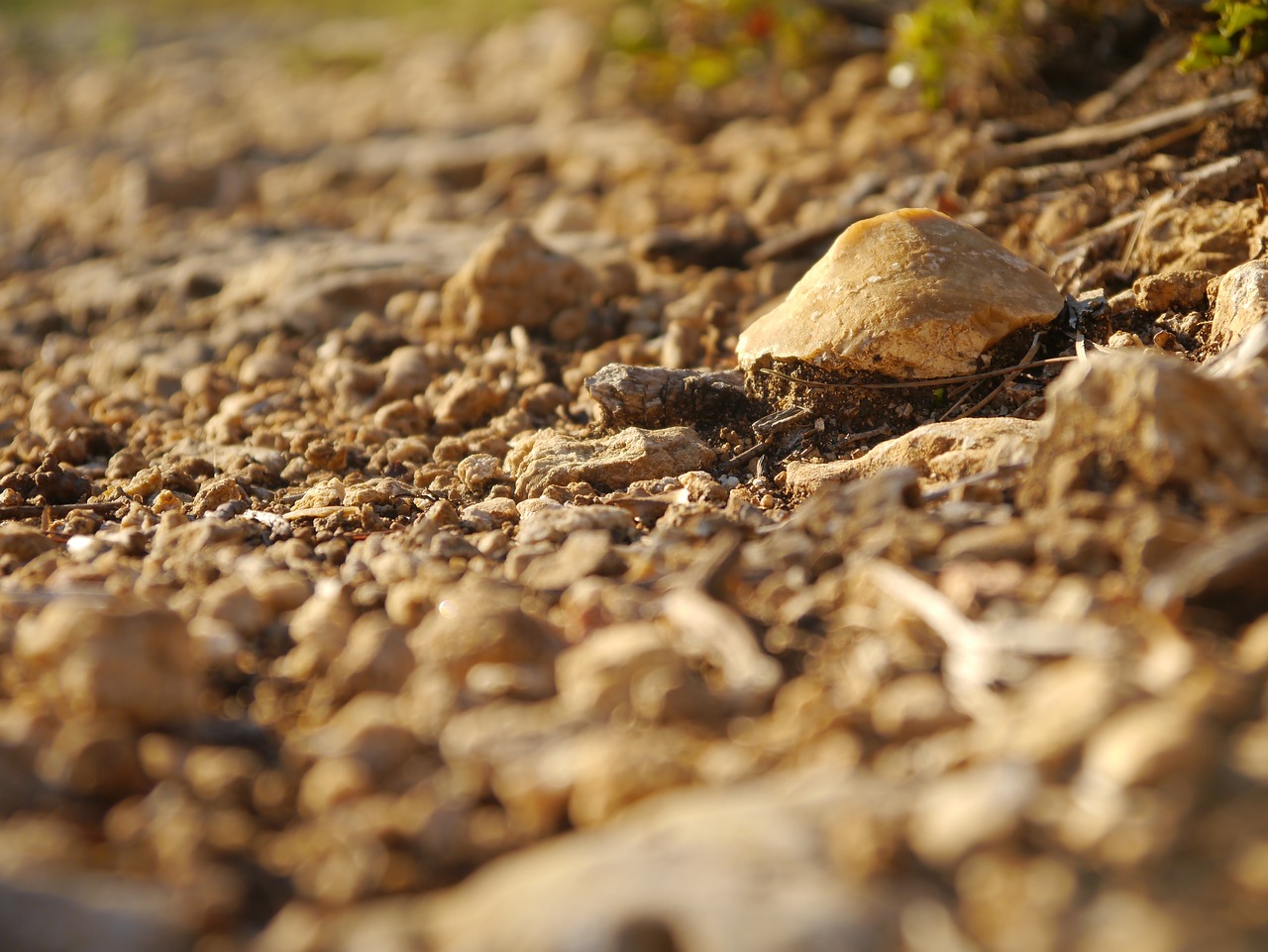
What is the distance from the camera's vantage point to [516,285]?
13.4 feet

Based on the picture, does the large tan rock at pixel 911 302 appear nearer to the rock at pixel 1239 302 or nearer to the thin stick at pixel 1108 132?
the rock at pixel 1239 302

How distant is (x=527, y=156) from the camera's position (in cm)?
623

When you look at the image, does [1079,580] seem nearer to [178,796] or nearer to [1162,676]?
[1162,676]

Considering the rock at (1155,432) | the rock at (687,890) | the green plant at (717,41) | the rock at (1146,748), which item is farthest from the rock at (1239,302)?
the green plant at (717,41)

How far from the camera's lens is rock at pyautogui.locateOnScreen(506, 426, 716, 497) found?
280cm

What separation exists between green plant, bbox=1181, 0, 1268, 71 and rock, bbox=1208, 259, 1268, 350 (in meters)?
0.97

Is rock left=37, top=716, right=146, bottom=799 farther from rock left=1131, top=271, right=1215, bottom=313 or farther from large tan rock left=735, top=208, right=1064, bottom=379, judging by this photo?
rock left=1131, top=271, right=1215, bottom=313

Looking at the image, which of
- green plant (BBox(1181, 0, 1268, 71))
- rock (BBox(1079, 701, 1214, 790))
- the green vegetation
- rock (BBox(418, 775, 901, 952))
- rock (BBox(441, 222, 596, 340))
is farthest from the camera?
the green vegetation

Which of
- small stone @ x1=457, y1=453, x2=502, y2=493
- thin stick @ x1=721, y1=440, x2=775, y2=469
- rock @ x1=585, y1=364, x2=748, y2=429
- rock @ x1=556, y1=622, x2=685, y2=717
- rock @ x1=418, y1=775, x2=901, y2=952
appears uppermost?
rock @ x1=418, y1=775, x2=901, y2=952

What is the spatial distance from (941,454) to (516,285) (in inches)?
81.9

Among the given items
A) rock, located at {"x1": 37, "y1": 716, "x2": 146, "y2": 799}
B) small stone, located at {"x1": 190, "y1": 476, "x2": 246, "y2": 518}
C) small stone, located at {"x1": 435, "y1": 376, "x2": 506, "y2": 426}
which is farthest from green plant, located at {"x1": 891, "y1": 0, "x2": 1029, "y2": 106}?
rock, located at {"x1": 37, "y1": 716, "x2": 146, "y2": 799}

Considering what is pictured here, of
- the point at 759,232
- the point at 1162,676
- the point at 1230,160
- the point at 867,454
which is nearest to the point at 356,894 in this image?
the point at 1162,676

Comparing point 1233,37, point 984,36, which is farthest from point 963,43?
point 1233,37

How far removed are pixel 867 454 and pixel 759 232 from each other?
85.2 inches
